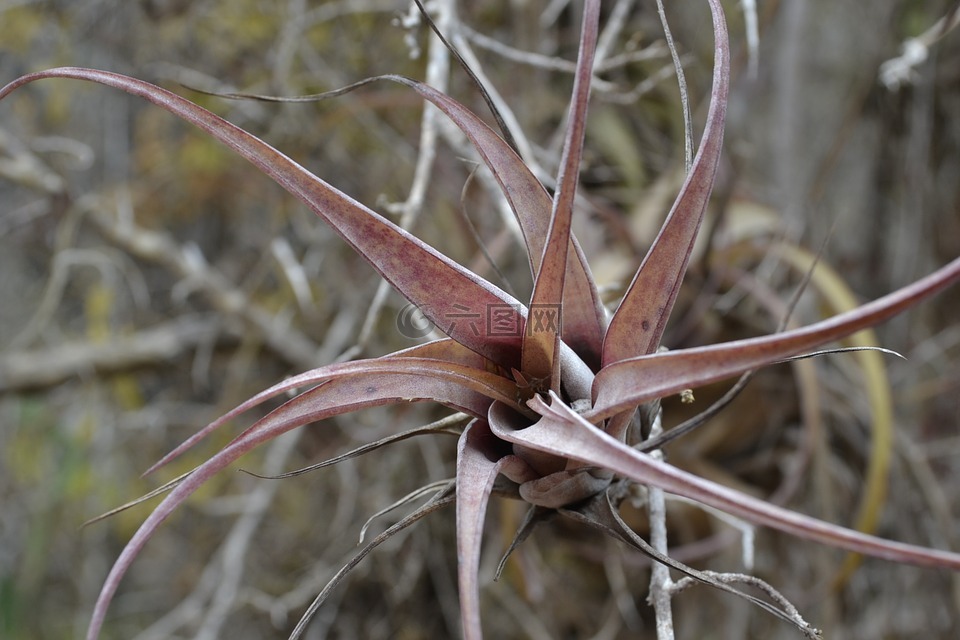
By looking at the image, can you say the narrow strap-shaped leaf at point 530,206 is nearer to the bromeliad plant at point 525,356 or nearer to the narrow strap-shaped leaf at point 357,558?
the bromeliad plant at point 525,356

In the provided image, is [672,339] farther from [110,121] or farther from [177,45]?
[110,121]

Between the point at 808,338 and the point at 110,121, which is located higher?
the point at 110,121

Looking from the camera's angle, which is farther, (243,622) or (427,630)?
(243,622)

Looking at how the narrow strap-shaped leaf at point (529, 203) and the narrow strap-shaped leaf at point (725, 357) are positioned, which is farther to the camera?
the narrow strap-shaped leaf at point (529, 203)

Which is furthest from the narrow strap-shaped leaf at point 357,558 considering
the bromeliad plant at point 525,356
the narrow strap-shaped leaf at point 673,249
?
the narrow strap-shaped leaf at point 673,249

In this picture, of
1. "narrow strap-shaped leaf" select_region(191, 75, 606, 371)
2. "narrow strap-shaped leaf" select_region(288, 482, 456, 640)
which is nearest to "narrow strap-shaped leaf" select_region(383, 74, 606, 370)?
"narrow strap-shaped leaf" select_region(191, 75, 606, 371)

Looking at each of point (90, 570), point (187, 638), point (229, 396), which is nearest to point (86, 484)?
point (90, 570)
